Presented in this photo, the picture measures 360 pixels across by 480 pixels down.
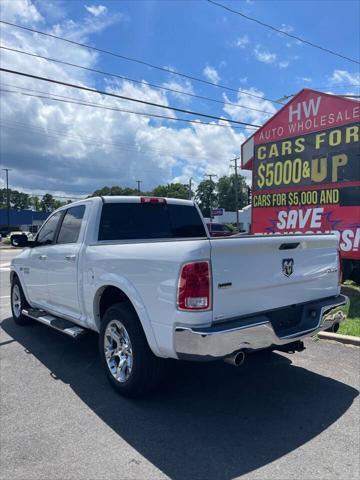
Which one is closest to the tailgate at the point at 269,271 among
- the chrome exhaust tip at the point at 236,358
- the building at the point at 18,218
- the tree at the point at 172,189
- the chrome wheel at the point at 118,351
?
the chrome exhaust tip at the point at 236,358

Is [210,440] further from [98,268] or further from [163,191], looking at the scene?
[163,191]

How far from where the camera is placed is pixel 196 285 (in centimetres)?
323

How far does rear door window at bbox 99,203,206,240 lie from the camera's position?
4992mm

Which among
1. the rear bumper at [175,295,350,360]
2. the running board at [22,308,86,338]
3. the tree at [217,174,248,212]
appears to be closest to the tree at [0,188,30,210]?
the tree at [217,174,248,212]

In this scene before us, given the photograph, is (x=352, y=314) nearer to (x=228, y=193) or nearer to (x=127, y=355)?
(x=127, y=355)

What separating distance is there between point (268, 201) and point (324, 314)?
Answer: 714 cm

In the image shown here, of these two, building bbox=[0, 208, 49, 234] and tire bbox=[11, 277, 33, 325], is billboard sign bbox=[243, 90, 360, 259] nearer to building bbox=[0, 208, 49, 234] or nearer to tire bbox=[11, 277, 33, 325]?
tire bbox=[11, 277, 33, 325]

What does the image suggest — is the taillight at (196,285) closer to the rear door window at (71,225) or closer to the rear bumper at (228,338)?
the rear bumper at (228,338)

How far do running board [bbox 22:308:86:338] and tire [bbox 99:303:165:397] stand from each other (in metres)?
0.54

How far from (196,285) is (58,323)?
2663mm

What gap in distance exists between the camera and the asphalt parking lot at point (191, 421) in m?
2.97

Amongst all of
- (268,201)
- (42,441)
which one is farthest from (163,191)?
(42,441)

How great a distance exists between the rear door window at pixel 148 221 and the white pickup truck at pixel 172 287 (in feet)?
0.04

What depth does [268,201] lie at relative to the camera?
36.0 ft
